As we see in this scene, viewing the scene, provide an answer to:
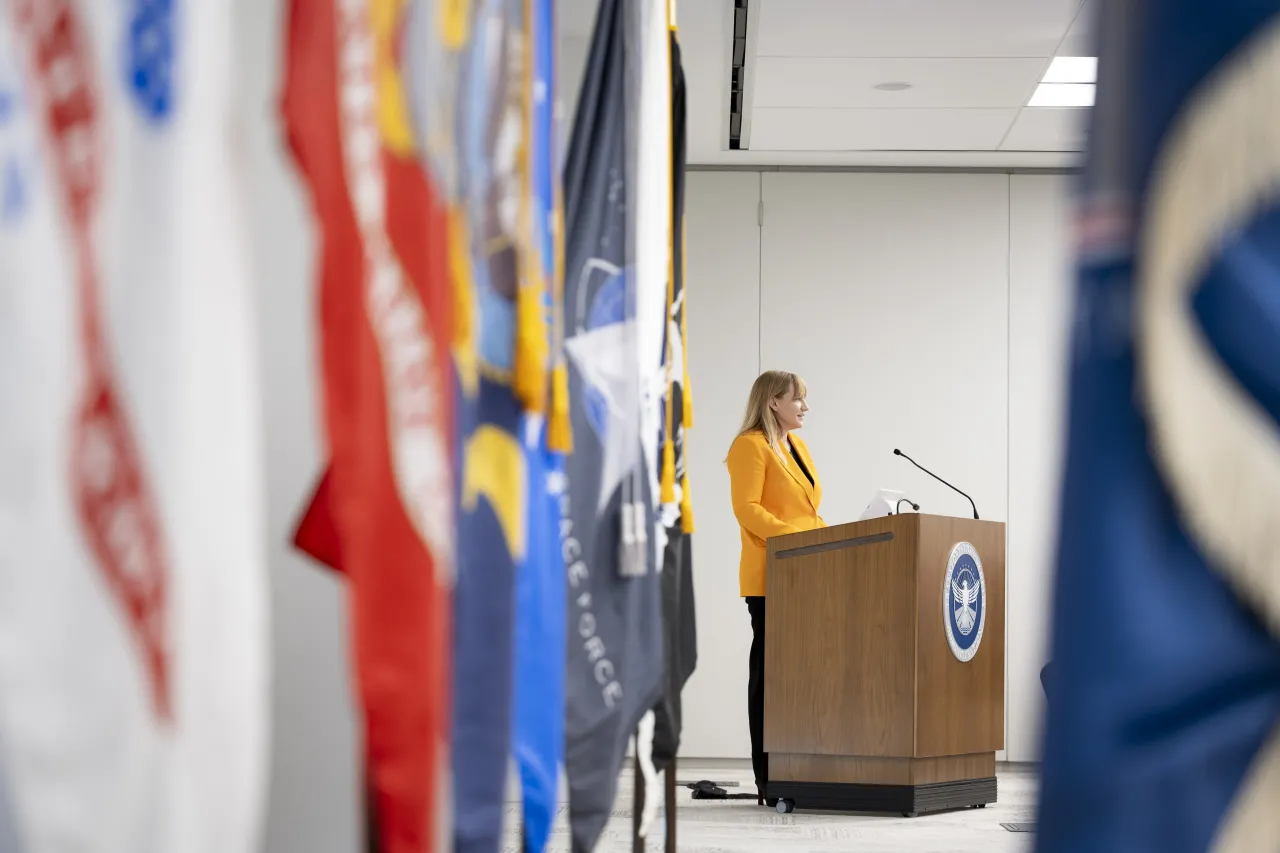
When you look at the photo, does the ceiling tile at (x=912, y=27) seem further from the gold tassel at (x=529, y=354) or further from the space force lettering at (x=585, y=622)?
the gold tassel at (x=529, y=354)

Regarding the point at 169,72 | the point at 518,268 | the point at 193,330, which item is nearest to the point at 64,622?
the point at 193,330

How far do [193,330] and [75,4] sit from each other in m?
0.22

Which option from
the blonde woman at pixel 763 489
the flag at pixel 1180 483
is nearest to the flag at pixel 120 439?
the flag at pixel 1180 483

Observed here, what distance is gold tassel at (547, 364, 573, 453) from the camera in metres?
1.49

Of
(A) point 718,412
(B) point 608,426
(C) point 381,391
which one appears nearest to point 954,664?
(A) point 718,412

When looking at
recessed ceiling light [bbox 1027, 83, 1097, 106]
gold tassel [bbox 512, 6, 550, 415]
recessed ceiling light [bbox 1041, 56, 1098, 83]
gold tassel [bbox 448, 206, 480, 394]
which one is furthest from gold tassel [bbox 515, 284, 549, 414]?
recessed ceiling light [bbox 1027, 83, 1097, 106]

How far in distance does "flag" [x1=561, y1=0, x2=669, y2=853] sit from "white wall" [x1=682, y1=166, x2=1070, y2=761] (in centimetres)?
562

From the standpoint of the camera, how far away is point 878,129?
23.1 feet

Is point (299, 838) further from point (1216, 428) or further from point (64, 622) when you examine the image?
point (1216, 428)

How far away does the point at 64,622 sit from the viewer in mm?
806

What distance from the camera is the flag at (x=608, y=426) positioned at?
177 centimetres

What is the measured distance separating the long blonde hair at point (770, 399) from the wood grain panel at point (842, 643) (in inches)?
17.1

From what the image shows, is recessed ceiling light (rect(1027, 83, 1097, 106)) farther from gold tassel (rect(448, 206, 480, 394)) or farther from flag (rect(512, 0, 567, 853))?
gold tassel (rect(448, 206, 480, 394))

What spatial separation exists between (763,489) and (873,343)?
2509 mm
